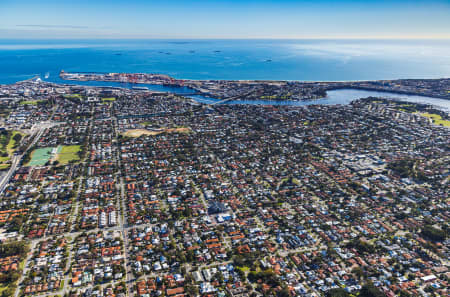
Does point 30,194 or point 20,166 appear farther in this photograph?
point 20,166

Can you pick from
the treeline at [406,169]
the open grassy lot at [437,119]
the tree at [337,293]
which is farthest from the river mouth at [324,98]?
the tree at [337,293]

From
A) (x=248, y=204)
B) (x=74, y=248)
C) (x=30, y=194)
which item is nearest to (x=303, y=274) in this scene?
(x=248, y=204)

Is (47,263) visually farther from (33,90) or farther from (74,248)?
(33,90)

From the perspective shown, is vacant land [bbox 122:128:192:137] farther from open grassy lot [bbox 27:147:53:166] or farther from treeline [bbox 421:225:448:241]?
treeline [bbox 421:225:448:241]

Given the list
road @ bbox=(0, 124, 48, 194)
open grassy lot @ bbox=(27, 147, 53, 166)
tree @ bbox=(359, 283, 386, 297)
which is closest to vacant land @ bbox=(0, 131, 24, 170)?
road @ bbox=(0, 124, 48, 194)

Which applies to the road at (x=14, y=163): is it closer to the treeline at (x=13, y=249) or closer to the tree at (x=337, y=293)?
the treeline at (x=13, y=249)

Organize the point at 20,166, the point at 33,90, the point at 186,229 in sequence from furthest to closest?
the point at 33,90, the point at 20,166, the point at 186,229

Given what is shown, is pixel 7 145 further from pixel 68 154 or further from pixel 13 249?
pixel 13 249
